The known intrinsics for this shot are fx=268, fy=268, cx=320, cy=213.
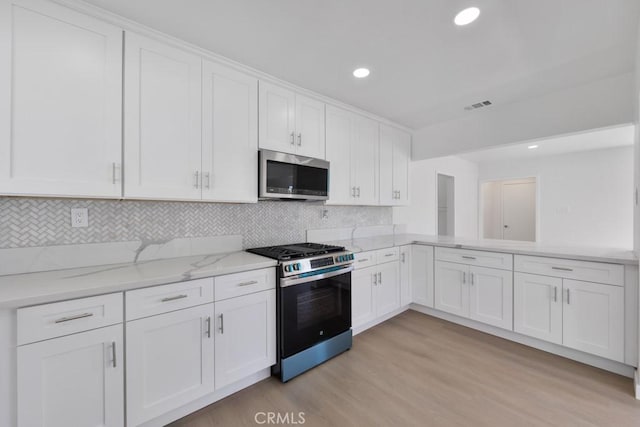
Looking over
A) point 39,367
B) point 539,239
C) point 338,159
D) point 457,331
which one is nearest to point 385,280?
point 457,331

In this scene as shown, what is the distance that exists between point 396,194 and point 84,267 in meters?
3.21

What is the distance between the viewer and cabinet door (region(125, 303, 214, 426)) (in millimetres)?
1430

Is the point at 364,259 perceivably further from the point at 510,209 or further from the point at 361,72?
the point at 510,209

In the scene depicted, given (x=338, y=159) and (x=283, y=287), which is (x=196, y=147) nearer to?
(x=283, y=287)

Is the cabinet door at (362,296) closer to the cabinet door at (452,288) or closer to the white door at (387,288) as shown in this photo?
the white door at (387,288)

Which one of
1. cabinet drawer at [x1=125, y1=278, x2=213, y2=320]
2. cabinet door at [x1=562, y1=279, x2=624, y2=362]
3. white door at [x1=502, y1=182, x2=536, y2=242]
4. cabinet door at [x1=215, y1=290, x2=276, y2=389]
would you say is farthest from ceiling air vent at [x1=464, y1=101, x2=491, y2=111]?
white door at [x1=502, y1=182, x2=536, y2=242]

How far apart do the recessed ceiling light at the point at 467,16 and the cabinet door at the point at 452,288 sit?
Result: 226 cm

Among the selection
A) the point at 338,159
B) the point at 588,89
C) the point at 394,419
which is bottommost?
the point at 394,419

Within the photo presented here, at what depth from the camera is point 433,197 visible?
15.5 ft

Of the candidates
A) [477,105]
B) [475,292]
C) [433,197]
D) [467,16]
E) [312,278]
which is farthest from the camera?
[433,197]

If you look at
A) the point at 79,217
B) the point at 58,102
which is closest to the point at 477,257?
the point at 79,217

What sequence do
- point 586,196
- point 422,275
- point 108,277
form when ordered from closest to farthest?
Result: point 108,277 → point 422,275 → point 586,196

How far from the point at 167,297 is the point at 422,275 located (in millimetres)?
2769

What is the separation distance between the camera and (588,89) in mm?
2438
